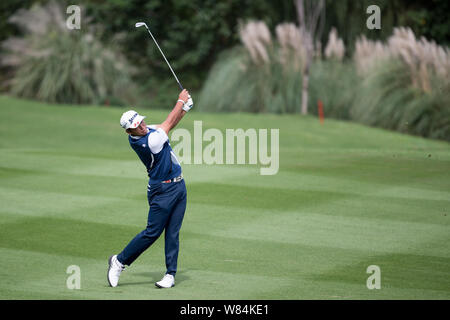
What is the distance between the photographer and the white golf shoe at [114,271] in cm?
764

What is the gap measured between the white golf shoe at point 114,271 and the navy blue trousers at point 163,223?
0.05 metres

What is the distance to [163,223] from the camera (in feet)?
25.7

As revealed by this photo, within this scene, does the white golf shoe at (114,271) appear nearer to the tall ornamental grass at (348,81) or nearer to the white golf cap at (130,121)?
the white golf cap at (130,121)

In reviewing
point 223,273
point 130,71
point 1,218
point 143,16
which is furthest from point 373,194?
point 143,16

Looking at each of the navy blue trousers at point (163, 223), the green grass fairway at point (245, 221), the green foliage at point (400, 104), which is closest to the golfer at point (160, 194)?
the navy blue trousers at point (163, 223)

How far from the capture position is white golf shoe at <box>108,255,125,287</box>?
764cm

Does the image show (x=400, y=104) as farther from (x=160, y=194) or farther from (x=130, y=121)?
(x=130, y=121)

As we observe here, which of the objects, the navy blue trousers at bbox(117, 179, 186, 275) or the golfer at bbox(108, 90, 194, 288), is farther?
the navy blue trousers at bbox(117, 179, 186, 275)

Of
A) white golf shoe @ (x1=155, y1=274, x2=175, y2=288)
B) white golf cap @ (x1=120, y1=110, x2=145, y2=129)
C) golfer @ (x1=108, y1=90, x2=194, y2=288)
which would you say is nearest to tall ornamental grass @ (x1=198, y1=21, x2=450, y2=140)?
golfer @ (x1=108, y1=90, x2=194, y2=288)

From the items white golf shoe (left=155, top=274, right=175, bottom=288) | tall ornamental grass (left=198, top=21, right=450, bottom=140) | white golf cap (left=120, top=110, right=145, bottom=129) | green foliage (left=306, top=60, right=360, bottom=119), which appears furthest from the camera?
green foliage (left=306, top=60, right=360, bottom=119)

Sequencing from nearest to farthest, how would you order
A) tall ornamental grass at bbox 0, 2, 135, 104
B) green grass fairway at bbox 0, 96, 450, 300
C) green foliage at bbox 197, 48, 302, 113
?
1. green grass fairway at bbox 0, 96, 450, 300
2. green foliage at bbox 197, 48, 302, 113
3. tall ornamental grass at bbox 0, 2, 135, 104

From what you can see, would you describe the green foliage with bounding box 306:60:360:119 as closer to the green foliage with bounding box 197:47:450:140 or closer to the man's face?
the green foliage with bounding box 197:47:450:140

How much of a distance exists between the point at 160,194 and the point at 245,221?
119 inches
